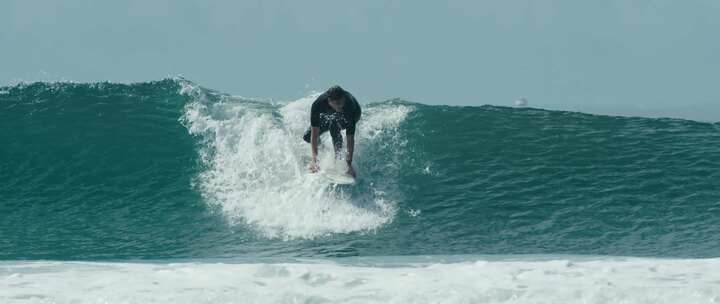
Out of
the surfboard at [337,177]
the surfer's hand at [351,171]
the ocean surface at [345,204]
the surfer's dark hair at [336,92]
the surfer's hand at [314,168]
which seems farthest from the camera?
the surfer's hand at [314,168]

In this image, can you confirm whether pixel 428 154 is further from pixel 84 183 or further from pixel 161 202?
pixel 84 183

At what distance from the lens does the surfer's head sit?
9.79 meters

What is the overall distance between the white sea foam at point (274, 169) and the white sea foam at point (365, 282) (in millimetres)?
2547

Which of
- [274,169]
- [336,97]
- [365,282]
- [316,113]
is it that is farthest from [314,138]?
[365,282]

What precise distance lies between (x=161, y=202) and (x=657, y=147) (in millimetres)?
8441

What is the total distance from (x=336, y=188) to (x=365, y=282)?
150 inches

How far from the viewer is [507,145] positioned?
42.3ft

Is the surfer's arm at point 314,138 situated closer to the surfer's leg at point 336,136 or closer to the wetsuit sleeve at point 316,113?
the wetsuit sleeve at point 316,113

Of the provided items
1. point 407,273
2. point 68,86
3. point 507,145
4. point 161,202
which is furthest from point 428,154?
point 68,86

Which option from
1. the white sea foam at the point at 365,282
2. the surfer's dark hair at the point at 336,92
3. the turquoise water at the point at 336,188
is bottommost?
the white sea foam at the point at 365,282

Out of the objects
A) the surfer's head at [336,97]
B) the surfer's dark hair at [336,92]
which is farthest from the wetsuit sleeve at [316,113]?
the surfer's dark hair at [336,92]

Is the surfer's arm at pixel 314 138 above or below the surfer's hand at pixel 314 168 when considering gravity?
above

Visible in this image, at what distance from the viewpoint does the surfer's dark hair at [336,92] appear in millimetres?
9781

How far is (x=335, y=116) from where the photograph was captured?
33.9ft
